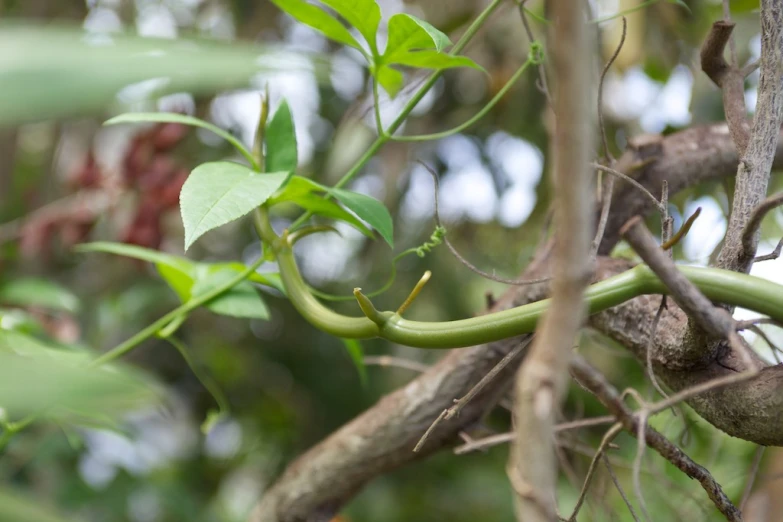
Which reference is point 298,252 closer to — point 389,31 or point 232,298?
point 232,298

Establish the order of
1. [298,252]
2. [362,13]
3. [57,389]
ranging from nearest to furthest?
1. [57,389]
2. [362,13]
3. [298,252]

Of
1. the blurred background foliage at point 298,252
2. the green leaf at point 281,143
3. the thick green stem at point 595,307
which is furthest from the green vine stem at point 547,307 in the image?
the blurred background foliage at point 298,252

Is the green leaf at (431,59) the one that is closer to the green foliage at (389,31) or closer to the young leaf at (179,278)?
the green foliage at (389,31)

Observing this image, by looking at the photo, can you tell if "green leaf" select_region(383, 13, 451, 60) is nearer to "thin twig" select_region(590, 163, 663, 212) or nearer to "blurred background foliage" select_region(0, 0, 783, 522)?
"thin twig" select_region(590, 163, 663, 212)

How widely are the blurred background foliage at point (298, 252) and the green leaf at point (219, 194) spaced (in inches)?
13.5

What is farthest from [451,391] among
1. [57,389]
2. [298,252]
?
[298,252]

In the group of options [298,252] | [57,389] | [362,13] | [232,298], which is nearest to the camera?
[57,389]

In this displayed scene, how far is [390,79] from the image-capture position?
45 cm

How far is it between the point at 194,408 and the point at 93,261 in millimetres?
375

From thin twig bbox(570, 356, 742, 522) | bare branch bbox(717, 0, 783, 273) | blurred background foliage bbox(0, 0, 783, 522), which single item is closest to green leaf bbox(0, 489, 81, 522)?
thin twig bbox(570, 356, 742, 522)

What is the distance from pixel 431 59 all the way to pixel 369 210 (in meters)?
0.09

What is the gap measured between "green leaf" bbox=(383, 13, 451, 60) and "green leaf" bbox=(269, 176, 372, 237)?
9 cm

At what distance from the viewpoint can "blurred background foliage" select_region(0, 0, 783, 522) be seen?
0.94 meters

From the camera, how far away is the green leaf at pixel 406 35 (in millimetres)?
361
